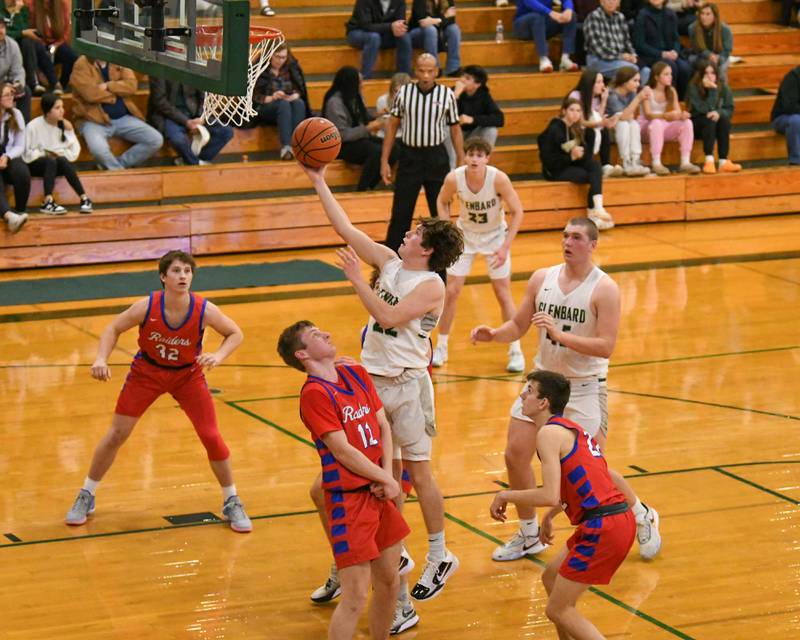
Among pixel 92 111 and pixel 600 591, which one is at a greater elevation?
pixel 92 111

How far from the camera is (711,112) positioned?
16.4 meters

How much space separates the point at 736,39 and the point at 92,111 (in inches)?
362

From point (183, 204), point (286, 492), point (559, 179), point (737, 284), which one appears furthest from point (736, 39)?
point (286, 492)

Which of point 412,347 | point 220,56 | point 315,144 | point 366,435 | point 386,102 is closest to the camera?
point 366,435

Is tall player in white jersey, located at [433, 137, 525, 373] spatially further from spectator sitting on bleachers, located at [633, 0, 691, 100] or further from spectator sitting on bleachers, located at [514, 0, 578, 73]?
spectator sitting on bleachers, located at [633, 0, 691, 100]

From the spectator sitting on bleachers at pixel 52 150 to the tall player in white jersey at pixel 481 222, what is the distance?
468 centimetres

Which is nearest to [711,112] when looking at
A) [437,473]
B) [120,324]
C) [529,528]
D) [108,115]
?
[108,115]

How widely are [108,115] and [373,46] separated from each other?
11.1 ft

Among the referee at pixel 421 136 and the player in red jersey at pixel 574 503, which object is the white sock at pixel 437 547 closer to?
the player in red jersey at pixel 574 503

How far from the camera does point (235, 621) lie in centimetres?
620

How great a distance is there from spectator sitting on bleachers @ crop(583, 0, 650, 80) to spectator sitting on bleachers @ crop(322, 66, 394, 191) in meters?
3.36

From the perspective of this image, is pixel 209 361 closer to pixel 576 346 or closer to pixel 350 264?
pixel 350 264

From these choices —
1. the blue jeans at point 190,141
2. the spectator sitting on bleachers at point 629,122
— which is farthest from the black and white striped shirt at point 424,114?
the spectator sitting on bleachers at point 629,122

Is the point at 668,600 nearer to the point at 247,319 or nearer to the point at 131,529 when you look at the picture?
the point at 131,529
